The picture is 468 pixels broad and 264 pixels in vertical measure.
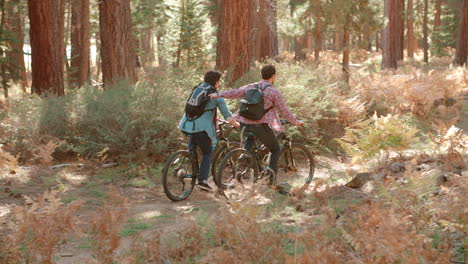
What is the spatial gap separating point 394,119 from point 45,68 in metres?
8.85

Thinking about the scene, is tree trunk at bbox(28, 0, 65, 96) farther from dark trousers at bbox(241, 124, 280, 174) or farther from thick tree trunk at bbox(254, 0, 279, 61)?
thick tree trunk at bbox(254, 0, 279, 61)

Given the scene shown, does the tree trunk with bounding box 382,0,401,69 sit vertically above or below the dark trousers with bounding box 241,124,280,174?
above

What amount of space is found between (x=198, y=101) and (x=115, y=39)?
6100 mm

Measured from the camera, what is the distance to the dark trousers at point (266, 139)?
24.1 feet

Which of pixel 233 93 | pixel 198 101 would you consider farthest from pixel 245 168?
pixel 198 101

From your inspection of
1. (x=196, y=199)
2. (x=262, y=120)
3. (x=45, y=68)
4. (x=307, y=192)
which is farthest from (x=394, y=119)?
(x=45, y=68)

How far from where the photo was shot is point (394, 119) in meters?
9.11

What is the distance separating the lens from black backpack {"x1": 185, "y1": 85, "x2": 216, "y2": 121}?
703 centimetres

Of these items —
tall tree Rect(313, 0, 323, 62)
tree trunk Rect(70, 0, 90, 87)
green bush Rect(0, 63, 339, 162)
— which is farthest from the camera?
tall tree Rect(313, 0, 323, 62)

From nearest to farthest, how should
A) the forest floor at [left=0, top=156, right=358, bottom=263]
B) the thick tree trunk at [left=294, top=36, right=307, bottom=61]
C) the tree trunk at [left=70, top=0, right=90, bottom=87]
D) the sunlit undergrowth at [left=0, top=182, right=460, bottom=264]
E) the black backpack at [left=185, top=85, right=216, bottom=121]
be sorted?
the sunlit undergrowth at [left=0, top=182, right=460, bottom=264]
the forest floor at [left=0, top=156, right=358, bottom=263]
the black backpack at [left=185, top=85, right=216, bottom=121]
the tree trunk at [left=70, top=0, right=90, bottom=87]
the thick tree trunk at [left=294, top=36, right=307, bottom=61]

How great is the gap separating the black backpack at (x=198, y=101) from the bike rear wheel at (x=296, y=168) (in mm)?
1600

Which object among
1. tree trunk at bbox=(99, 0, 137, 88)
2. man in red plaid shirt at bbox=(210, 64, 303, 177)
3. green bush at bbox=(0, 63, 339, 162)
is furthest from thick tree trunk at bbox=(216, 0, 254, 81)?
man in red plaid shirt at bbox=(210, 64, 303, 177)

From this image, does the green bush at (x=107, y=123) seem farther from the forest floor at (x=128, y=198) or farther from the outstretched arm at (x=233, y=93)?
the outstretched arm at (x=233, y=93)

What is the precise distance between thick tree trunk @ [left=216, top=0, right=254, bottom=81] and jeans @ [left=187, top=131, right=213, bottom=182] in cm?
487
